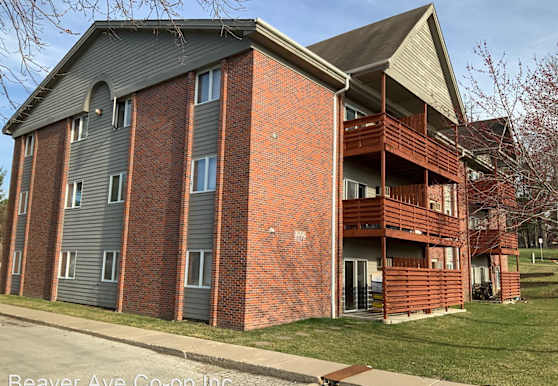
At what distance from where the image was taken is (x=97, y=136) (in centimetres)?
2027

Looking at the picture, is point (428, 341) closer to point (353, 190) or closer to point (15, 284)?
point (353, 190)

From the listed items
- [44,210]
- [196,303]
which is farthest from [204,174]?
[44,210]

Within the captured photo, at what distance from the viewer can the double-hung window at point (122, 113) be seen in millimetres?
19094

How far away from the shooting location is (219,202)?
14297 millimetres

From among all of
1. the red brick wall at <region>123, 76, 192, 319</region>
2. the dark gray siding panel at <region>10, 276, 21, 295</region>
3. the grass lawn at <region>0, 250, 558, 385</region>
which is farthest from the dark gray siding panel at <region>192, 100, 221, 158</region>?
the dark gray siding panel at <region>10, 276, 21, 295</region>

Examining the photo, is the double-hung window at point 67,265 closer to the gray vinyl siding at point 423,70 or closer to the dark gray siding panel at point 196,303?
the dark gray siding panel at point 196,303

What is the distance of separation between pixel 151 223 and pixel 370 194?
30.1ft

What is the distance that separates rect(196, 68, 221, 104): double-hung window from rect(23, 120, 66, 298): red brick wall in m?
9.47

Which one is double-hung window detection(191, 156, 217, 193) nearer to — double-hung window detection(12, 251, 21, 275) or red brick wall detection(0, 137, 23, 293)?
double-hung window detection(12, 251, 21, 275)

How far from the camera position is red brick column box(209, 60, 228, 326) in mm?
13766

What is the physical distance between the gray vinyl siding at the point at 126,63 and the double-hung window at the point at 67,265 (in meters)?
6.55

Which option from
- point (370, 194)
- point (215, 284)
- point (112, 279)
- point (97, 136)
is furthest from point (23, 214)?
point (370, 194)

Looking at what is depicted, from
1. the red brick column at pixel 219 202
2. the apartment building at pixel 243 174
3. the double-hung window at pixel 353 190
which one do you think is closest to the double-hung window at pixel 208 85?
the apartment building at pixel 243 174

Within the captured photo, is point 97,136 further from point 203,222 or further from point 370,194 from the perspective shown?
point 370,194
